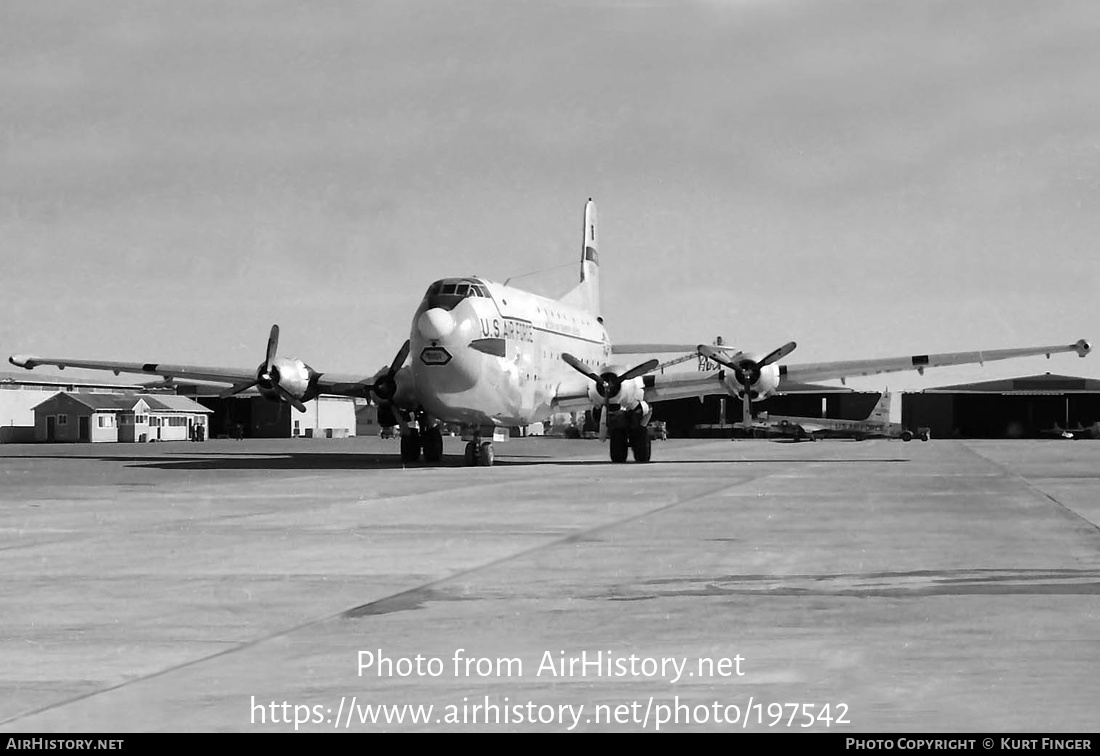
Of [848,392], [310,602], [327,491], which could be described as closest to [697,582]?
[310,602]

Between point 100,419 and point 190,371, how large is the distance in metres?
58.2

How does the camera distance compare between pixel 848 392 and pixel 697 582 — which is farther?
pixel 848 392

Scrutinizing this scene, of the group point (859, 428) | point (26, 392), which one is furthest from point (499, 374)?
point (26, 392)

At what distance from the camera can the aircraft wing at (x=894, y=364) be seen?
49.5m

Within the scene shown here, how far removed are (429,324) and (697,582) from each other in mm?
29002

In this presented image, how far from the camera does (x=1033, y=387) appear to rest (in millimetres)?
141875

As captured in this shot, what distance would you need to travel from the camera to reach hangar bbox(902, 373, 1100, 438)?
13950 cm

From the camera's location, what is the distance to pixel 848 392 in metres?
148

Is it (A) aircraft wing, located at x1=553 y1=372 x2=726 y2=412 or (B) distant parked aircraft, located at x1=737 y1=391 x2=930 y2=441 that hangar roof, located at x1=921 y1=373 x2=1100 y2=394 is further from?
(A) aircraft wing, located at x1=553 y1=372 x2=726 y2=412

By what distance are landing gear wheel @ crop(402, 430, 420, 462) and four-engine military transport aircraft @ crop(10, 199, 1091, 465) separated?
3 cm

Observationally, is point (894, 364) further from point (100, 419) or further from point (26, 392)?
point (26, 392)

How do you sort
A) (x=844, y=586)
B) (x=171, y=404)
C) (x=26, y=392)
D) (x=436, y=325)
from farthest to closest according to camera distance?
(x=171, y=404) < (x=26, y=392) < (x=436, y=325) < (x=844, y=586)
